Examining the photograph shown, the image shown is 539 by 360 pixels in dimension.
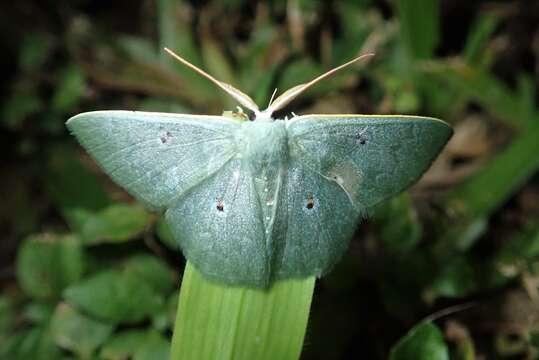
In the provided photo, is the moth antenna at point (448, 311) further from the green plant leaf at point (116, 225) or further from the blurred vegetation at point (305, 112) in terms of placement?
the green plant leaf at point (116, 225)

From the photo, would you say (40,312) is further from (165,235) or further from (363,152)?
(363,152)

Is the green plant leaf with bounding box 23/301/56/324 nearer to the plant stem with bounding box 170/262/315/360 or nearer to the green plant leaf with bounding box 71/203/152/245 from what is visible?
the green plant leaf with bounding box 71/203/152/245

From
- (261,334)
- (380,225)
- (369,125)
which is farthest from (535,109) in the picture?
(261,334)

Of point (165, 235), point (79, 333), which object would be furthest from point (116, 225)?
point (79, 333)

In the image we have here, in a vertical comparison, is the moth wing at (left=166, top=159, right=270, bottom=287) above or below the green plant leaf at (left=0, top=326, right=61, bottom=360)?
above

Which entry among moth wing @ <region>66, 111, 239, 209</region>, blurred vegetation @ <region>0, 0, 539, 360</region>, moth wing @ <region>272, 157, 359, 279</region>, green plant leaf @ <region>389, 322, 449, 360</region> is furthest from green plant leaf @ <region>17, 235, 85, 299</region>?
green plant leaf @ <region>389, 322, 449, 360</region>

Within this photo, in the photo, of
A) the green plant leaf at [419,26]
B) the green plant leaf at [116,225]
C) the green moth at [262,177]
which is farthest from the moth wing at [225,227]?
the green plant leaf at [419,26]
